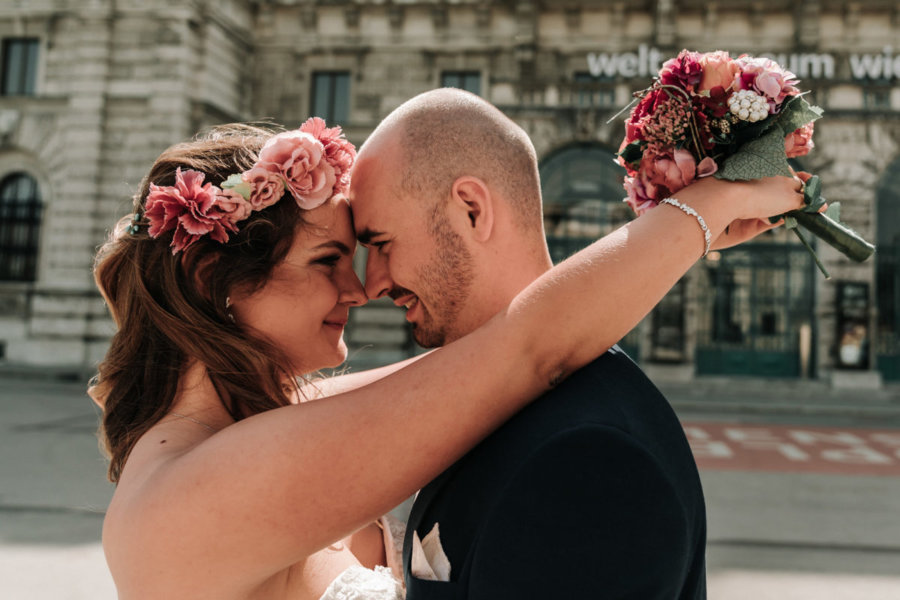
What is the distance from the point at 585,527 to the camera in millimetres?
1140

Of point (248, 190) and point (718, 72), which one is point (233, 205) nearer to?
point (248, 190)

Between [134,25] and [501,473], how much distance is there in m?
19.8

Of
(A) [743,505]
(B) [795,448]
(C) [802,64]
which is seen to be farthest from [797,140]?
(C) [802,64]

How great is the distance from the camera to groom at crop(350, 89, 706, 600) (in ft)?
3.76

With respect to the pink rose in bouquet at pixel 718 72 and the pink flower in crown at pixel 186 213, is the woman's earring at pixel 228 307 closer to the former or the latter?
the pink flower in crown at pixel 186 213

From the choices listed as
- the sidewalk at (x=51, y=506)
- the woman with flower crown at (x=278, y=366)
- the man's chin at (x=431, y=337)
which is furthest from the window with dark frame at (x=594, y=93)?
the man's chin at (x=431, y=337)

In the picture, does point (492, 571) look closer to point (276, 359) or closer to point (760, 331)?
point (276, 359)

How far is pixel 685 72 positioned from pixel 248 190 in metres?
1.16

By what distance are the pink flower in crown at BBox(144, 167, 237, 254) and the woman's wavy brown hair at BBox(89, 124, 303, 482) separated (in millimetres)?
58

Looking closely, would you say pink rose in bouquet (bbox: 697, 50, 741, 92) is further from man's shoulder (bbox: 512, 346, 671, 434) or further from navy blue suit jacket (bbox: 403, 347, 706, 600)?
navy blue suit jacket (bbox: 403, 347, 706, 600)

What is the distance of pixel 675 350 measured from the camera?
16812 millimetres

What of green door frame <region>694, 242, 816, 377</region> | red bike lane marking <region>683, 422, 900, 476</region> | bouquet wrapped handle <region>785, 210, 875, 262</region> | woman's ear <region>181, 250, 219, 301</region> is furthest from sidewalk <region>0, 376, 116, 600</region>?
green door frame <region>694, 242, 816, 377</region>

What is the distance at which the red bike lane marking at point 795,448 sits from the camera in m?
8.82

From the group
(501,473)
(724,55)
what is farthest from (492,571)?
(724,55)
